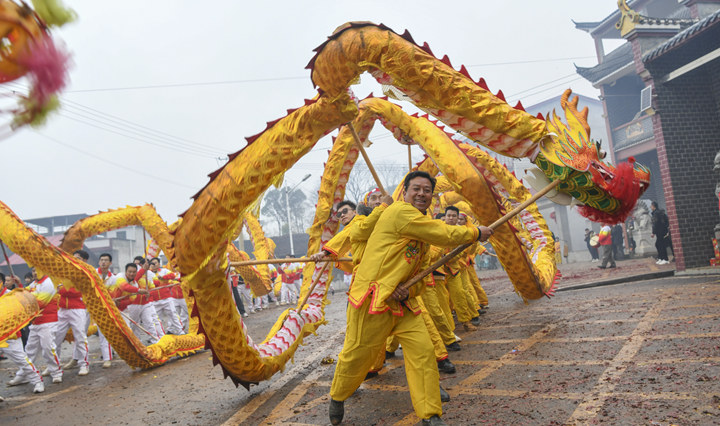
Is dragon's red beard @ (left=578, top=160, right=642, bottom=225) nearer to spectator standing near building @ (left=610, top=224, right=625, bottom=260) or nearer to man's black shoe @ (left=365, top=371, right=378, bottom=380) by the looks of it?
man's black shoe @ (left=365, top=371, right=378, bottom=380)

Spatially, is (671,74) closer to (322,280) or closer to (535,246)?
(535,246)

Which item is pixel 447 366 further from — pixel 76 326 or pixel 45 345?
pixel 76 326

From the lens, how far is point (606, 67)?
61.1ft

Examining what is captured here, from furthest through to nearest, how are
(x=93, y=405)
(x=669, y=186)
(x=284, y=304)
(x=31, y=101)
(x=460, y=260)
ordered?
1. (x=284, y=304)
2. (x=669, y=186)
3. (x=460, y=260)
4. (x=93, y=405)
5. (x=31, y=101)

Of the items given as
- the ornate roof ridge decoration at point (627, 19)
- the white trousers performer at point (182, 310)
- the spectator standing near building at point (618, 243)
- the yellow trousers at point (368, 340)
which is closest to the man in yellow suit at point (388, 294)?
the yellow trousers at point (368, 340)

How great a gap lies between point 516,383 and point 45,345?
633 centimetres

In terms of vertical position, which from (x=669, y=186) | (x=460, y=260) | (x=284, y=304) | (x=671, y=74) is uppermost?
(x=671, y=74)

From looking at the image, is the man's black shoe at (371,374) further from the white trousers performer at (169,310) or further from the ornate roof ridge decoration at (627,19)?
the ornate roof ridge decoration at (627,19)

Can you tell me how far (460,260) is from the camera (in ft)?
20.4

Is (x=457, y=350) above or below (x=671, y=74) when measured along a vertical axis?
below

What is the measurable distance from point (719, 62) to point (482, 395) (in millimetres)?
9052

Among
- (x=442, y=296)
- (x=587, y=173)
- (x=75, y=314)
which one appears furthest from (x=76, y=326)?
(x=587, y=173)

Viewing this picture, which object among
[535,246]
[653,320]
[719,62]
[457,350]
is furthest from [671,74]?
[457,350]

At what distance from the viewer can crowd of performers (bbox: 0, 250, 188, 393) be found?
634 centimetres
